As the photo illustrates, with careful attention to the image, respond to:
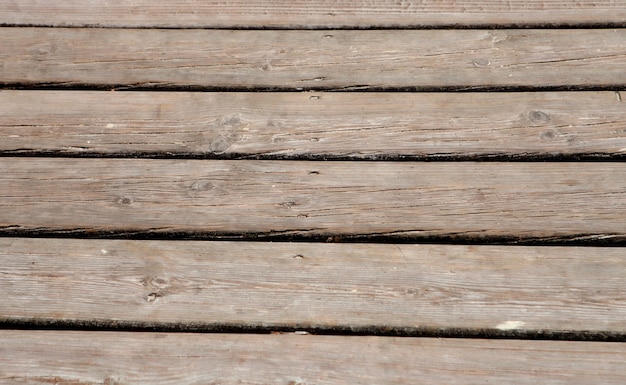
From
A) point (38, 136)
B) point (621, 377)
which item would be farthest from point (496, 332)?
point (38, 136)

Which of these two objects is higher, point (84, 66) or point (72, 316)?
point (84, 66)

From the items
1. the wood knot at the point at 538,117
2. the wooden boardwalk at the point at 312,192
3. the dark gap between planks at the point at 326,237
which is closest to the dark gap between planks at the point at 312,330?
the wooden boardwalk at the point at 312,192

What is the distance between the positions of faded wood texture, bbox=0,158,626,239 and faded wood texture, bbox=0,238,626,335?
0.05m

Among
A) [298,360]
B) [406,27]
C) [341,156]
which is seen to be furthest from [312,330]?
[406,27]

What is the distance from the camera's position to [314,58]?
1.56 meters

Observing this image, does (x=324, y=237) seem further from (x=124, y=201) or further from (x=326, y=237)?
(x=124, y=201)

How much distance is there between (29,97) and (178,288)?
65 centimetres

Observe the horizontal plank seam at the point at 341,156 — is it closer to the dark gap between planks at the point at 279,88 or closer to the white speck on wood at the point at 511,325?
the dark gap between planks at the point at 279,88

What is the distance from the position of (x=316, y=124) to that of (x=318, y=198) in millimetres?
204

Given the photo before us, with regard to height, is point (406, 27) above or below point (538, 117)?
above

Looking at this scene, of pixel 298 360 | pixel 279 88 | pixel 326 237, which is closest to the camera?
pixel 298 360

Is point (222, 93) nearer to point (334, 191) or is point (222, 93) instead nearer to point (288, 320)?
point (334, 191)

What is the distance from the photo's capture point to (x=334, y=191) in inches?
52.1

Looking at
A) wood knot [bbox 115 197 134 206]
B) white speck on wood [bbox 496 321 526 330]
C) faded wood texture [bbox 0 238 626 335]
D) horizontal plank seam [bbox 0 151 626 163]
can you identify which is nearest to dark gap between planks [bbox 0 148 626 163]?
horizontal plank seam [bbox 0 151 626 163]
